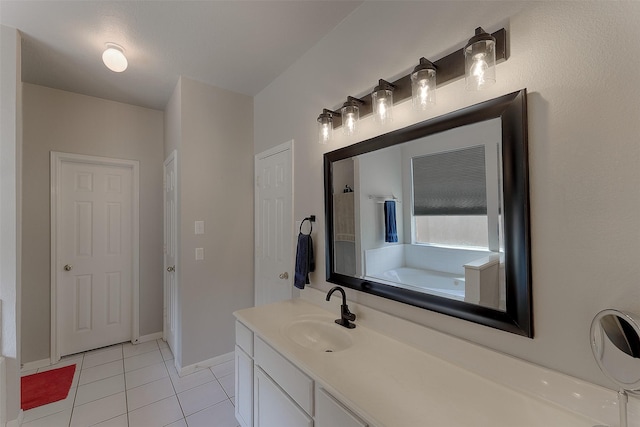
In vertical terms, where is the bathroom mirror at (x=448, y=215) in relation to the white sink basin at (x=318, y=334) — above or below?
above

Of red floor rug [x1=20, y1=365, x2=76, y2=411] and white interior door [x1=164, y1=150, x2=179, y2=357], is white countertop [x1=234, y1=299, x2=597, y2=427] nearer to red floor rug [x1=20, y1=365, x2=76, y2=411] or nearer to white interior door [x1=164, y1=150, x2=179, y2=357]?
white interior door [x1=164, y1=150, x2=179, y2=357]

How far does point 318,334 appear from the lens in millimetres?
1627

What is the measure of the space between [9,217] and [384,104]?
249 centimetres

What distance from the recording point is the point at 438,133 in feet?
3.97

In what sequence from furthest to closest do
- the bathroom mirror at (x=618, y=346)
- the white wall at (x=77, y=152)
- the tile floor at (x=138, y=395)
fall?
the white wall at (x=77, y=152), the tile floor at (x=138, y=395), the bathroom mirror at (x=618, y=346)

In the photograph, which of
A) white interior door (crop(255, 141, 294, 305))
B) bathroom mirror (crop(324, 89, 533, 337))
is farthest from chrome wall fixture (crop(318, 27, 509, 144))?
white interior door (crop(255, 141, 294, 305))

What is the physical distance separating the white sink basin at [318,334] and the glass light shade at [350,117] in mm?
1144

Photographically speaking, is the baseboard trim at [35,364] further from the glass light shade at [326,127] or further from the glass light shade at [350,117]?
the glass light shade at [350,117]

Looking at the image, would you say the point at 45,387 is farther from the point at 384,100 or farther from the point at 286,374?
the point at 384,100

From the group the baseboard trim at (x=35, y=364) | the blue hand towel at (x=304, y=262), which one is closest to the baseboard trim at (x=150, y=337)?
the baseboard trim at (x=35, y=364)

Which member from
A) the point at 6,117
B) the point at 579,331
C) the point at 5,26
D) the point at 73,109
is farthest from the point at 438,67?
the point at 73,109

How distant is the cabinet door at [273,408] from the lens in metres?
1.16

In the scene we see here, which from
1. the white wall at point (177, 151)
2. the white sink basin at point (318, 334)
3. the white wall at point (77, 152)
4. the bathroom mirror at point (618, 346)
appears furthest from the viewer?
the white wall at point (77, 152)

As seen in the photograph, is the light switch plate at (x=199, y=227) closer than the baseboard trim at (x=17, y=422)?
No
